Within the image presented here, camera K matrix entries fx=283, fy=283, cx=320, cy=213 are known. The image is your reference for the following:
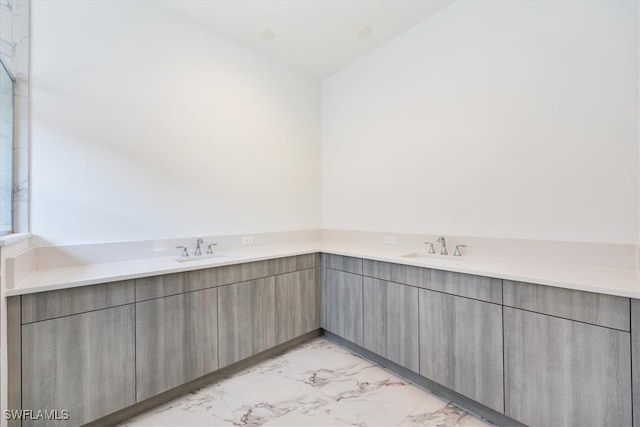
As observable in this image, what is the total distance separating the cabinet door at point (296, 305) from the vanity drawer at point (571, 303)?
5.39 ft

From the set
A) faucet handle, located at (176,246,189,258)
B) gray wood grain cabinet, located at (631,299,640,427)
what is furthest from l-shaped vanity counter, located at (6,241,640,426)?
faucet handle, located at (176,246,189,258)

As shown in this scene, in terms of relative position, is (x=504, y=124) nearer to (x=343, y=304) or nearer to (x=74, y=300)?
(x=343, y=304)

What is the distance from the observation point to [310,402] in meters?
1.91

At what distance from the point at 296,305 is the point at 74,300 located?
161 centimetres

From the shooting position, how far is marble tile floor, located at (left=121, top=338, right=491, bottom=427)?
1.74 metres

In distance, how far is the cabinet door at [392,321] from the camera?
6.84ft

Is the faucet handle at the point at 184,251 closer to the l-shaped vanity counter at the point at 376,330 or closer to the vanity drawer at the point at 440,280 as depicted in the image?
the l-shaped vanity counter at the point at 376,330

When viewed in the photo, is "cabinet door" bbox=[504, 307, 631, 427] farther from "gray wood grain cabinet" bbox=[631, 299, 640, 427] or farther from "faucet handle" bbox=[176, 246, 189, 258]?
"faucet handle" bbox=[176, 246, 189, 258]

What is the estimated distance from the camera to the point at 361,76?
10.3 feet

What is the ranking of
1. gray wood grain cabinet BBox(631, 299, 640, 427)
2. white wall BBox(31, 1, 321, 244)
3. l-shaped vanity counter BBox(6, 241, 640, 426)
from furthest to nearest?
white wall BBox(31, 1, 321, 244) → l-shaped vanity counter BBox(6, 241, 640, 426) → gray wood grain cabinet BBox(631, 299, 640, 427)

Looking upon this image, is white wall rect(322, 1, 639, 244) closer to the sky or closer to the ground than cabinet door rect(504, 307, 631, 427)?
closer to the sky

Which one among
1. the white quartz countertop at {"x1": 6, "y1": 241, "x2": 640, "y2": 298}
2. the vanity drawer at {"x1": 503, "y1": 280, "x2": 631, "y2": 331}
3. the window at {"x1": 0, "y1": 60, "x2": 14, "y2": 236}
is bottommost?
the vanity drawer at {"x1": 503, "y1": 280, "x2": 631, "y2": 331}

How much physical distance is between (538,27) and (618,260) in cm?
159

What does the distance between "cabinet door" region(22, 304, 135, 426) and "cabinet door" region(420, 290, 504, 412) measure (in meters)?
1.93
